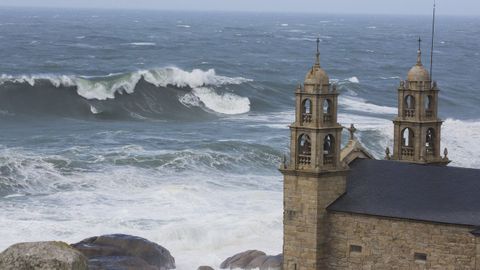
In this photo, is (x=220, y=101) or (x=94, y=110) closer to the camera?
(x=94, y=110)

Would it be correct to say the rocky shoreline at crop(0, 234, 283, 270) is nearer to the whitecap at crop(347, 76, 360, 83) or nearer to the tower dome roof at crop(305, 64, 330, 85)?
the tower dome roof at crop(305, 64, 330, 85)

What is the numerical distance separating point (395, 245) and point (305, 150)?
354cm

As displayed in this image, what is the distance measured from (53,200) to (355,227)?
1901 centimetres

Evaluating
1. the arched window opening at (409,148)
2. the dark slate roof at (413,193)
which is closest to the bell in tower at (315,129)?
the dark slate roof at (413,193)

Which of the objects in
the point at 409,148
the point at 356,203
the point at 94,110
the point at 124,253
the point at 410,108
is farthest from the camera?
the point at 94,110

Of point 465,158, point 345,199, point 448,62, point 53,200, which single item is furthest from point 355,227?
point 448,62

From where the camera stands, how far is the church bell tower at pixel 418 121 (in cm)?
3962

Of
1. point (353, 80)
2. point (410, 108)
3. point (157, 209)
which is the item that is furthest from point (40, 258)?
point (353, 80)

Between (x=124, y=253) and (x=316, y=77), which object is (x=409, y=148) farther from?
(x=124, y=253)

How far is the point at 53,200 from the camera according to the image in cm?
4991

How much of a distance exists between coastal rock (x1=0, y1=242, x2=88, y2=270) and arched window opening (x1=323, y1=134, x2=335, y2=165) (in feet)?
33.3

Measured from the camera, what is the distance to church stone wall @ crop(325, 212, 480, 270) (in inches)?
1276

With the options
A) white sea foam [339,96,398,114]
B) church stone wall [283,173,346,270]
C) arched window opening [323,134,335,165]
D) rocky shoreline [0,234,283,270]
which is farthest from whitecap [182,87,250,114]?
church stone wall [283,173,346,270]

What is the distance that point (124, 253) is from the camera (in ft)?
122
